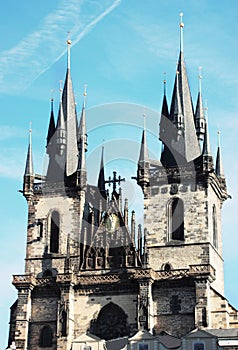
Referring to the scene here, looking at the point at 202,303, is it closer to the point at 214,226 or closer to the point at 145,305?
the point at 145,305

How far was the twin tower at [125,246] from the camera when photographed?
56.2 metres

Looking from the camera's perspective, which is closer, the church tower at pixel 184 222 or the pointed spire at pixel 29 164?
the church tower at pixel 184 222

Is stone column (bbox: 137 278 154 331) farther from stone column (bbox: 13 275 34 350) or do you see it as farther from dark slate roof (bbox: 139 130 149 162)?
dark slate roof (bbox: 139 130 149 162)

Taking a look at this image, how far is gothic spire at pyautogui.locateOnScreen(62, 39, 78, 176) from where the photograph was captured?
207ft

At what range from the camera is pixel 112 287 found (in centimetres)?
5775

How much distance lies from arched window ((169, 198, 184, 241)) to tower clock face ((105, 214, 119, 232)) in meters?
3.94

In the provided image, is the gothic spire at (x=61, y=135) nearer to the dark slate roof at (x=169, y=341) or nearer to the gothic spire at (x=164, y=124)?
the gothic spire at (x=164, y=124)

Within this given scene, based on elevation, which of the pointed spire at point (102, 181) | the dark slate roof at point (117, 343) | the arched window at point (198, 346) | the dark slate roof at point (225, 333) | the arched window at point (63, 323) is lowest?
the arched window at point (198, 346)

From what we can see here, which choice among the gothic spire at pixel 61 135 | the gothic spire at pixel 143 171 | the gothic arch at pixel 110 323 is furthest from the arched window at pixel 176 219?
the gothic spire at pixel 61 135

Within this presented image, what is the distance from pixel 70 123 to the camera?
213 feet

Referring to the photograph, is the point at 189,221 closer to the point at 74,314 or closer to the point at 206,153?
the point at 206,153

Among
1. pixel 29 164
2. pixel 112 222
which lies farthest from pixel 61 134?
pixel 112 222

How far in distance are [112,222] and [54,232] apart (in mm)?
4162

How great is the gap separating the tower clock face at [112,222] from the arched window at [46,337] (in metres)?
8.11
